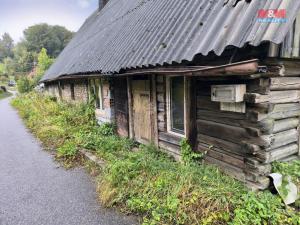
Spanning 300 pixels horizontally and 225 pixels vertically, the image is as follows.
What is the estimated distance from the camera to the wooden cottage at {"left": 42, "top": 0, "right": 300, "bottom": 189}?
10.5 feet

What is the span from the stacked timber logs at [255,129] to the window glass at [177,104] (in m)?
0.63

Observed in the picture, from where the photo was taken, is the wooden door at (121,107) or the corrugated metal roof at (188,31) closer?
the corrugated metal roof at (188,31)

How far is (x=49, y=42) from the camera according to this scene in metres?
65.8

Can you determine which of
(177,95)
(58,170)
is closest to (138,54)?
(177,95)

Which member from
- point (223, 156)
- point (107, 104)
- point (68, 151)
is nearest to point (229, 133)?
point (223, 156)

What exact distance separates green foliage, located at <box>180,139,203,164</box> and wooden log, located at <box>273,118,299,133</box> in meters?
1.47

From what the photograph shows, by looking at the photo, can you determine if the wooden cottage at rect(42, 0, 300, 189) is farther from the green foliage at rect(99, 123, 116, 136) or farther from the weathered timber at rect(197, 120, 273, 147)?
the green foliage at rect(99, 123, 116, 136)

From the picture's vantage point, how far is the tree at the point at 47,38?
2598 inches

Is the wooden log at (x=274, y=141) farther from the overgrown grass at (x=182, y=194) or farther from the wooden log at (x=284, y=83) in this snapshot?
the wooden log at (x=284, y=83)

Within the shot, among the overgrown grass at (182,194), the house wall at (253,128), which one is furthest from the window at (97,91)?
the house wall at (253,128)

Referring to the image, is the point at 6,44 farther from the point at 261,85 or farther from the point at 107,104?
the point at 261,85

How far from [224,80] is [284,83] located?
3.00ft

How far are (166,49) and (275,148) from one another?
2.71 metres

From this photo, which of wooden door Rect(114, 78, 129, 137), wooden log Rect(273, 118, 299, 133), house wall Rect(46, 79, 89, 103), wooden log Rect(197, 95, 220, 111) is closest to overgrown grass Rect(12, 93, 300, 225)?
wooden log Rect(273, 118, 299, 133)
